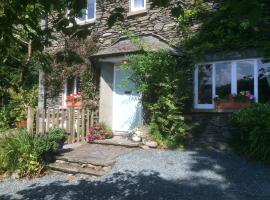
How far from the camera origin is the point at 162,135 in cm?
985

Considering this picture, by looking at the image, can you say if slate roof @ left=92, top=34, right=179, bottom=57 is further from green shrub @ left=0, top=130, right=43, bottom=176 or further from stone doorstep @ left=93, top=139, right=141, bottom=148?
green shrub @ left=0, top=130, right=43, bottom=176


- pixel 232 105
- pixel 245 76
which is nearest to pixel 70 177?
pixel 232 105

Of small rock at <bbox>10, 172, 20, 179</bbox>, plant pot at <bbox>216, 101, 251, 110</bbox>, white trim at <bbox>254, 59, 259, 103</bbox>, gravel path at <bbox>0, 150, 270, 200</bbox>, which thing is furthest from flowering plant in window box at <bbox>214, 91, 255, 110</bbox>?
small rock at <bbox>10, 172, 20, 179</bbox>

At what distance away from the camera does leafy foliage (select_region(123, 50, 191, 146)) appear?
31.7 feet

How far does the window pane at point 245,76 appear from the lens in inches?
387

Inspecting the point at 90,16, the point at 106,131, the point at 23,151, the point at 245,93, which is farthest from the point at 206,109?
the point at 90,16

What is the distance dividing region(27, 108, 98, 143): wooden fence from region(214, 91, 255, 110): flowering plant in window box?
13.8ft

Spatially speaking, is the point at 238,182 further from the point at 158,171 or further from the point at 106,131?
the point at 106,131

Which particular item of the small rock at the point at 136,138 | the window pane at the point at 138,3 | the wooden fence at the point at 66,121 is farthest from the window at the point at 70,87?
the small rock at the point at 136,138

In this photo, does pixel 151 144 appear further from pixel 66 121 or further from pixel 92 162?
pixel 66 121

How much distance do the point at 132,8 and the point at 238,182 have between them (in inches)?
315

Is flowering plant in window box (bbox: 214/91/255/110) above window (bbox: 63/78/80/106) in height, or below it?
below

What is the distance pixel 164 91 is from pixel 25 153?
4118mm

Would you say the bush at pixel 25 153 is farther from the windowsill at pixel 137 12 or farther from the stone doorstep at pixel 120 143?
the windowsill at pixel 137 12
